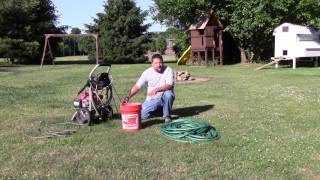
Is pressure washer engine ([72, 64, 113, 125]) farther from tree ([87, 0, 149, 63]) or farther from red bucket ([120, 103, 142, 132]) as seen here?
tree ([87, 0, 149, 63])

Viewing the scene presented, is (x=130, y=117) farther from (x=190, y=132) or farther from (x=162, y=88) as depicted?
(x=162, y=88)

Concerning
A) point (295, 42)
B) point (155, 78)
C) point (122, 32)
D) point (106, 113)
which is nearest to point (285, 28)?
point (295, 42)

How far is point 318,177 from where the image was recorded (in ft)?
19.2

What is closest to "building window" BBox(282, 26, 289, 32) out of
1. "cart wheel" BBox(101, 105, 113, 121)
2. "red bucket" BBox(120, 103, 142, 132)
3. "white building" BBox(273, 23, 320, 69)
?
"white building" BBox(273, 23, 320, 69)

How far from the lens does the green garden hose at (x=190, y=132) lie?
25.2ft

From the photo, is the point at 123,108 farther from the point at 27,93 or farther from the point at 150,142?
the point at 27,93

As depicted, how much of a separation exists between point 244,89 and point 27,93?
255 inches

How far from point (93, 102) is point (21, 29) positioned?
3583 cm

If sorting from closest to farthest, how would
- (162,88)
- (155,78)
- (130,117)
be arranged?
(130,117) → (162,88) → (155,78)

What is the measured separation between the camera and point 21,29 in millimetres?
43062

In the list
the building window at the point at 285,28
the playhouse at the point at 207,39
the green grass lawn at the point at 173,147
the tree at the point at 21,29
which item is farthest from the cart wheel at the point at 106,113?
the tree at the point at 21,29

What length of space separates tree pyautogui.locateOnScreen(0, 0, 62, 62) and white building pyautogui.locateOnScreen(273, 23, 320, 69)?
2029 centimetres

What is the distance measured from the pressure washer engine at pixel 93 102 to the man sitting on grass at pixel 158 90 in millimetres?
437

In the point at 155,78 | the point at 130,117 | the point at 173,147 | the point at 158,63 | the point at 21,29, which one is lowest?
the point at 173,147
